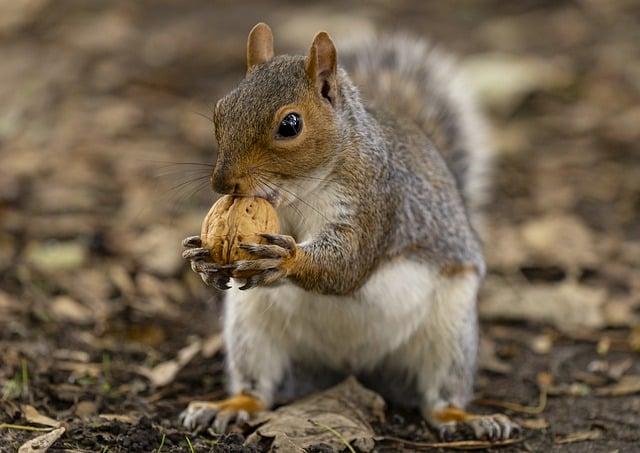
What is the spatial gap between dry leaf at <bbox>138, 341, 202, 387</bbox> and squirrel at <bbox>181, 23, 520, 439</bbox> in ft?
0.82

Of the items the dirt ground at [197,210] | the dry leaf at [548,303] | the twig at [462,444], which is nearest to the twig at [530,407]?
the dirt ground at [197,210]

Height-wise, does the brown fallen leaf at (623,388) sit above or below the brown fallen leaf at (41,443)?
above

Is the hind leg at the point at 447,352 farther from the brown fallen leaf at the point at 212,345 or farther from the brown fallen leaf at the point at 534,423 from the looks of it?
the brown fallen leaf at the point at 212,345

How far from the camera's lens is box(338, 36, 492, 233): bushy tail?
4.46m

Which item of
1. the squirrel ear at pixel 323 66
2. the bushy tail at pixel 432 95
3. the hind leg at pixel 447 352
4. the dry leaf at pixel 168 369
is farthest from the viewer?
the bushy tail at pixel 432 95

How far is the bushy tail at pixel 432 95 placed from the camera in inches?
176

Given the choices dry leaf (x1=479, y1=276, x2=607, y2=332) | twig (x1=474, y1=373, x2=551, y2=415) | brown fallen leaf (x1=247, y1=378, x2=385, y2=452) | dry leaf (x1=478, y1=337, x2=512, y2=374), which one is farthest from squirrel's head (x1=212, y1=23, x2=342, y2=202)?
dry leaf (x1=479, y1=276, x2=607, y2=332)

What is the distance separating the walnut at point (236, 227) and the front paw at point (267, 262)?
2cm

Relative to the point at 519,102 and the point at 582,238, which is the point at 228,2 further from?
the point at 582,238

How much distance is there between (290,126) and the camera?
2879mm

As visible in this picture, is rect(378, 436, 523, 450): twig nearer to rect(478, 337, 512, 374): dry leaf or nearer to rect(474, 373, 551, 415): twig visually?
rect(474, 373, 551, 415): twig

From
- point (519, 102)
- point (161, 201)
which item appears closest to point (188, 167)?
point (161, 201)

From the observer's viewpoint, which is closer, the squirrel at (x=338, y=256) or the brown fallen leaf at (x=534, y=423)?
the squirrel at (x=338, y=256)

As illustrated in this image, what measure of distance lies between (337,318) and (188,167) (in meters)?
2.92
